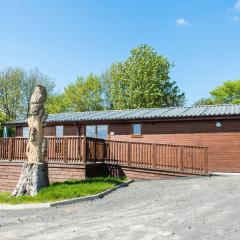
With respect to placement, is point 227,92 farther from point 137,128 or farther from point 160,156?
point 160,156

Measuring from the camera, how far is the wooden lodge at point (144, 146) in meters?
17.1

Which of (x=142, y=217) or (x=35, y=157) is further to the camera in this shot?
(x=35, y=157)

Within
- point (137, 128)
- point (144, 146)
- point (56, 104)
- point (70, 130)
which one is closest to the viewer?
point (144, 146)

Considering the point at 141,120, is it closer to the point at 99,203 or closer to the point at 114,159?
the point at 114,159

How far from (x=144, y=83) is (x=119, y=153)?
110ft

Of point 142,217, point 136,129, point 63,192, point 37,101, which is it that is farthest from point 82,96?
point 142,217

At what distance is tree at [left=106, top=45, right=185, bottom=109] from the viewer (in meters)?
50.4

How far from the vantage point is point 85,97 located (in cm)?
5991

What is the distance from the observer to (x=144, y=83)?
168 ft

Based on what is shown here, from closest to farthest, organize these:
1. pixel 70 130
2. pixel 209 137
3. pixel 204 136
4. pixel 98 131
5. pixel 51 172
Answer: pixel 51 172 → pixel 209 137 → pixel 204 136 → pixel 98 131 → pixel 70 130

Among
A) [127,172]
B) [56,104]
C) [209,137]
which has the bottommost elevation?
[127,172]

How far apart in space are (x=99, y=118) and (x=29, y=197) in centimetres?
1167

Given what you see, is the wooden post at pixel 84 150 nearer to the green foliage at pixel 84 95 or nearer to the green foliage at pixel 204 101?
the green foliage at pixel 84 95

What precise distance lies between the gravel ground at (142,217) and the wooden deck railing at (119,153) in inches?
131
